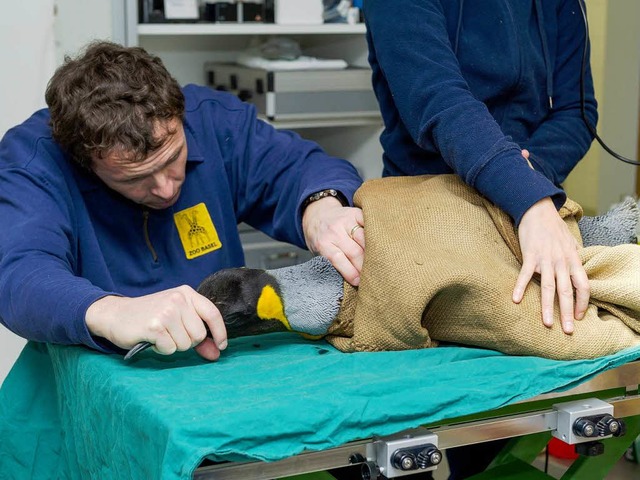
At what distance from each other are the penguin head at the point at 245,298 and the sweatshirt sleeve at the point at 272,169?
323 mm

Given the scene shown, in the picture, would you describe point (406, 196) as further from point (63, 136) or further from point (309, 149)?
point (63, 136)

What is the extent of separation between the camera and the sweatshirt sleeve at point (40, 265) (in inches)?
46.1

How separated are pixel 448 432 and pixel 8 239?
0.64 m

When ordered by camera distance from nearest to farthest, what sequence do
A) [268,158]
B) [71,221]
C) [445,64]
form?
[445,64]
[71,221]
[268,158]

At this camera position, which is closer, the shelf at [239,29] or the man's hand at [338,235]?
the man's hand at [338,235]

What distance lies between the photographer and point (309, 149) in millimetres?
1663

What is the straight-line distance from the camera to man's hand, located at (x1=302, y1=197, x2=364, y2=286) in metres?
1.30

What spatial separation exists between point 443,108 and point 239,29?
3.82 ft

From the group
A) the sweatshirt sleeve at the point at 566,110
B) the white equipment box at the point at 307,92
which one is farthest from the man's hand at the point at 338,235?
the white equipment box at the point at 307,92

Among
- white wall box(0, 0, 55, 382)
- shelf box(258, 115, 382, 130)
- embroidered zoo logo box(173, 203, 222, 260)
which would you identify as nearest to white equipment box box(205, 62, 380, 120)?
shelf box(258, 115, 382, 130)

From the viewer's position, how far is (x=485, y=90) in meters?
1.42

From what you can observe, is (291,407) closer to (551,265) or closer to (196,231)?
(551,265)

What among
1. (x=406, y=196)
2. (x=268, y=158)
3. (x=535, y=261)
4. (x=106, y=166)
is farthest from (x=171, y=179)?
(x=535, y=261)

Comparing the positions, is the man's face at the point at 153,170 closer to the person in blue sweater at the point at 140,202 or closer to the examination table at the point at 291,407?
the person in blue sweater at the point at 140,202
